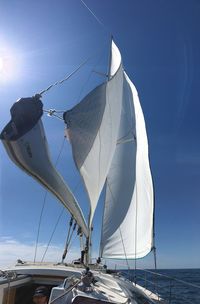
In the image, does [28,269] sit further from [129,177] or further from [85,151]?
[129,177]

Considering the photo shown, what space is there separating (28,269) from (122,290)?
296 centimetres

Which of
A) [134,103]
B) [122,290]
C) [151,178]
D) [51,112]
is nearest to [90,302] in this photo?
[122,290]

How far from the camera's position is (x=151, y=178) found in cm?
1067

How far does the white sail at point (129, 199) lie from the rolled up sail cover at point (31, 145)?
295cm

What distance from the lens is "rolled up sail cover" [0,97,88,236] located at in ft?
21.3

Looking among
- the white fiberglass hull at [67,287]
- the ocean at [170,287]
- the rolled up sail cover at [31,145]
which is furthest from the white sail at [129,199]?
the rolled up sail cover at [31,145]

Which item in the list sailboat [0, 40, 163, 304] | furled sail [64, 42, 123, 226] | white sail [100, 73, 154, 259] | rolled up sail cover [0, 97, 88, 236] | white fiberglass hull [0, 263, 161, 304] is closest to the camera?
white fiberglass hull [0, 263, 161, 304]

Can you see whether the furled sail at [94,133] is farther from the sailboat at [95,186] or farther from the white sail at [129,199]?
the white sail at [129,199]

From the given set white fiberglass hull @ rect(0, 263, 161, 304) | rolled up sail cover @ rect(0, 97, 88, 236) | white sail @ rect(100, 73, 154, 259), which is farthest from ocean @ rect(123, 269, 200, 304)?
rolled up sail cover @ rect(0, 97, 88, 236)

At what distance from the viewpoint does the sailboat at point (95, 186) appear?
5496 millimetres

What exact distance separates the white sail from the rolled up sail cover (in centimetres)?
295

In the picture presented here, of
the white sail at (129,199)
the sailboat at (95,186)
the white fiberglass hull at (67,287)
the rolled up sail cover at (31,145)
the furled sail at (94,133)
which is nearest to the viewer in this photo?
the white fiberglass hull at (67,287)

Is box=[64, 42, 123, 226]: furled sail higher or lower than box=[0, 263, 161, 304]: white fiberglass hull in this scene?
higher

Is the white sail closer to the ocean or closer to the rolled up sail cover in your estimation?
the ocean
